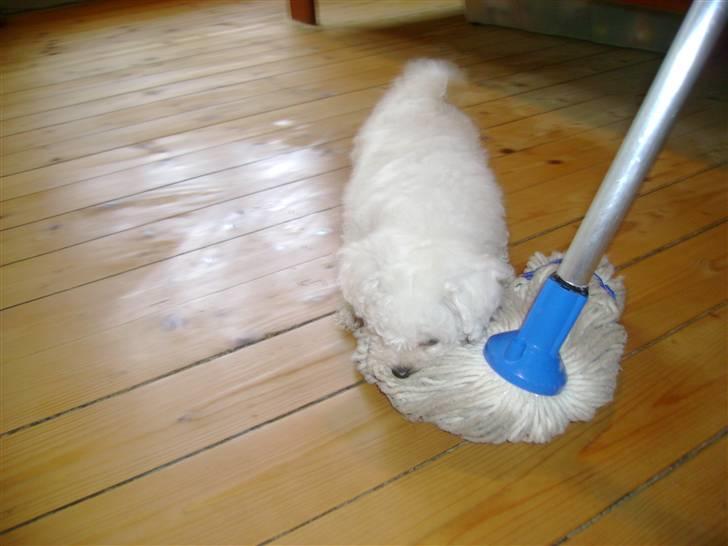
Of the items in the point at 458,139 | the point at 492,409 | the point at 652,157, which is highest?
the point at 652,157

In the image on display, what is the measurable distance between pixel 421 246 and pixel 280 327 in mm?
391

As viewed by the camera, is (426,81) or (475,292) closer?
(475,292)

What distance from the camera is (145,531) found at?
931mm

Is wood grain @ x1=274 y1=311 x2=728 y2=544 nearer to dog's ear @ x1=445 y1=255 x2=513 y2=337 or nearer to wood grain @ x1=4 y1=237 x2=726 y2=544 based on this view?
wood grain @ x1=4 y1=237 x2=726 y2=544

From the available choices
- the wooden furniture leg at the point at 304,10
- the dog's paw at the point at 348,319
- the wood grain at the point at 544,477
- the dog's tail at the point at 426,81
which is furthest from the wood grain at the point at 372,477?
the wooden furniture leg at the point at 304,10

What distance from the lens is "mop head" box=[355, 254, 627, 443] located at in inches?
38.9

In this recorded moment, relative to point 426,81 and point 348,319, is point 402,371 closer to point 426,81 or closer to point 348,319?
point 348,319

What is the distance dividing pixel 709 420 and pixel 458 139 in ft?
2.43

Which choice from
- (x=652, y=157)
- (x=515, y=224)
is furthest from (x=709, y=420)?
(x=515, y=224)

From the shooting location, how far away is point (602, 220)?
0.84 metres

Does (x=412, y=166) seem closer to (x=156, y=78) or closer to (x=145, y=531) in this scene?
(x=145, y=531)

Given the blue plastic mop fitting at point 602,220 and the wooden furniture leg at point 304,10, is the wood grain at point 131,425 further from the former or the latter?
the wooden furniture leg at point 304,10

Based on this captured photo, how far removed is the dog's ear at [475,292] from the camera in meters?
1.01

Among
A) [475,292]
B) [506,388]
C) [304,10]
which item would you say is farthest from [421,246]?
[304,10]
